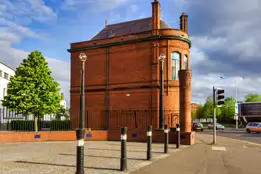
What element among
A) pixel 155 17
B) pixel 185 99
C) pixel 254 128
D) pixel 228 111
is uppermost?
pixel 155 17

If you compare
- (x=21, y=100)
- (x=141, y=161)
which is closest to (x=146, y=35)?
(x=21, y=100)

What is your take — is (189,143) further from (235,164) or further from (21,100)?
(21,100)

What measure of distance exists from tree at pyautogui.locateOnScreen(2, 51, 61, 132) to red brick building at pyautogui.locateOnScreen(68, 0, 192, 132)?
2930 mm

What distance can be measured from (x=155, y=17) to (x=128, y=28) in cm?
568

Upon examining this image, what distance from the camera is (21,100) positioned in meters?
23.7

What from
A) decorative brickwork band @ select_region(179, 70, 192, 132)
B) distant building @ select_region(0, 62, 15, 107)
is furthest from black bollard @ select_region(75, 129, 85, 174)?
distant building @ select_region(0, 62, 15, 107)

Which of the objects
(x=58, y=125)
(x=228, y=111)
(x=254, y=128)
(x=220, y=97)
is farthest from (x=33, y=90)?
(x=228, y=111)

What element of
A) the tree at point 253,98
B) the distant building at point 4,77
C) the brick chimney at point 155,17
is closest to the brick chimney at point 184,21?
the brick chimney at point 155,17

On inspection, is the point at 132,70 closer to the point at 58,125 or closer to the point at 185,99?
the point at 58,125

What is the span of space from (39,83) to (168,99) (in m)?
12.4

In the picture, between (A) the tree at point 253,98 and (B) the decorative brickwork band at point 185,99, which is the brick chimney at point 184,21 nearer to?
(B) the decorative brickwork band at point 185,99

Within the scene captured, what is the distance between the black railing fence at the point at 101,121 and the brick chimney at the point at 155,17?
7.80m

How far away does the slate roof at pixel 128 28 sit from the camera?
2834cm

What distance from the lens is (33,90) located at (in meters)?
24.0
